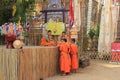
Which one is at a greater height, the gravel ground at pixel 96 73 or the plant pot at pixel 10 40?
the plant pot at pixel 10 40

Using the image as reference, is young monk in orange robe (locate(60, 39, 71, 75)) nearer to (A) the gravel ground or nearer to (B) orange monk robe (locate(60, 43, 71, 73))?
(B) orange monk robe (locate(60, 43, 71, 73))

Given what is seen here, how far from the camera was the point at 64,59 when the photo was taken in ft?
32.2

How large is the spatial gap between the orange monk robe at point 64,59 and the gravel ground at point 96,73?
0.26 meters

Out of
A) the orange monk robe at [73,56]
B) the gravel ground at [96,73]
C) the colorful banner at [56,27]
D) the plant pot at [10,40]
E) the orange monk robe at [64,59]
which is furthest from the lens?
the colorful banner at [56,27]

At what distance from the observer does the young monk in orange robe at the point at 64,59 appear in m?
9.80

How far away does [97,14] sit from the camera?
17.4 metres

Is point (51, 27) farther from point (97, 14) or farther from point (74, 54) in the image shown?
point (97, 14)

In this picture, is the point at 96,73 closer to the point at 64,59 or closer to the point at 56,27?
the point at 64,59

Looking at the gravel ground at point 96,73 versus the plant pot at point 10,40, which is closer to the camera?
the plant pot at point 10,40

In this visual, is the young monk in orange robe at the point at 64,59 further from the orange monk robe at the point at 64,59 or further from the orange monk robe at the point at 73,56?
the orange monk robe at the point at 73,56

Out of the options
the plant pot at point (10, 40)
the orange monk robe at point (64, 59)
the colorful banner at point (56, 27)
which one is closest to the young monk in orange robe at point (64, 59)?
the orange monk robe at point (64, 59)

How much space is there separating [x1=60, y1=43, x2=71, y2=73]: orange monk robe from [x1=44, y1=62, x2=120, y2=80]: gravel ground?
0.26 metres

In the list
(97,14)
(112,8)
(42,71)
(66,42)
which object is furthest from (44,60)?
(97,14)

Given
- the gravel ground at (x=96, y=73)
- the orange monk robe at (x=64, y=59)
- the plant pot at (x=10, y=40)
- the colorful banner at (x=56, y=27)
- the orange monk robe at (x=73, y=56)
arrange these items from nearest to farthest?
the plant pot at (x=10, y=40), the gravel ground at (x=96, y=73), the orange monk robe at (x=64, y=59), the orange monk robe at (x=73, y=56), the colorful banner at (x=56, y=27)
